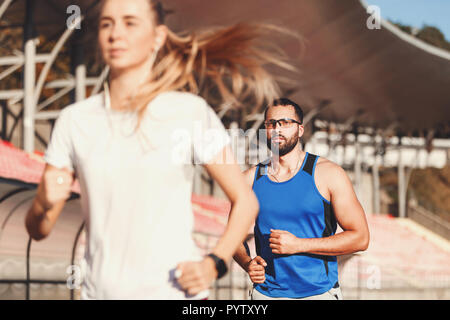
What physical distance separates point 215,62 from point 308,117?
25.5 m

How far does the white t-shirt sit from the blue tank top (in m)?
1.25

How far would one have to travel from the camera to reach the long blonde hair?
197cm

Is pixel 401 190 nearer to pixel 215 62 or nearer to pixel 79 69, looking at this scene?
pixel 79 69

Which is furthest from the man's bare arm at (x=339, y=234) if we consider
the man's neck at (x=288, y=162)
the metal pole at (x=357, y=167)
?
the metal pole at (x=357, y=167)

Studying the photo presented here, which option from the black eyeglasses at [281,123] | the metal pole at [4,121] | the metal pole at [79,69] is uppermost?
the metal pole at [79,69]

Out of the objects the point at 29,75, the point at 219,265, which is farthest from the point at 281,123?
the point at 29,75

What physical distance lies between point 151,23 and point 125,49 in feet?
0.43

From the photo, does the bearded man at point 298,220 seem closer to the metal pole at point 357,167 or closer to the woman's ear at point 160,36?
the woman's ear at point 160,36

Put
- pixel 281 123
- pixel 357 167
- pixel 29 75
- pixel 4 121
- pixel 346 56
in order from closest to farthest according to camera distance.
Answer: pixel 281 123
pixel 29 75
pixel 4 121
pixel 346 56
pixel 357 167

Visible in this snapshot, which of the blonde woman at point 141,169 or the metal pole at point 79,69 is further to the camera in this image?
the metal pole at point 79,69

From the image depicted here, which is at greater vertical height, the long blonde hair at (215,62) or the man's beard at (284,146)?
the long blonde hair at (215,62)

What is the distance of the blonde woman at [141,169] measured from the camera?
185 cm

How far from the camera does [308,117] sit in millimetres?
27297
